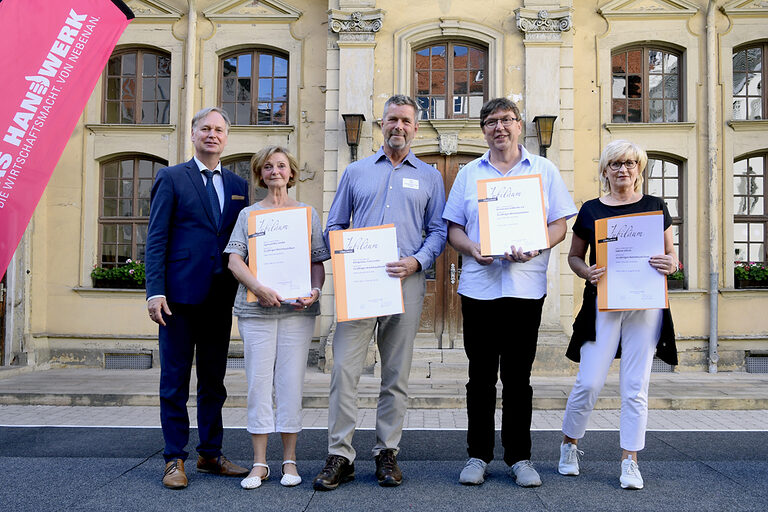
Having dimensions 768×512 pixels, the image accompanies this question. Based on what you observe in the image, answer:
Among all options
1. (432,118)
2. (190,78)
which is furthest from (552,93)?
(190,78)

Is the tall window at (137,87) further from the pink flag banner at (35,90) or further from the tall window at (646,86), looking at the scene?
the tall window at (646,86)

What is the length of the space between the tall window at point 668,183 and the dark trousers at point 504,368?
7567 mm

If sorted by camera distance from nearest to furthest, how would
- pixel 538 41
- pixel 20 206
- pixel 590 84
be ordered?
pixel 20 206
pixel 538 41
pixel 590 84

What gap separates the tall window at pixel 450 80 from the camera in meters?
10.2

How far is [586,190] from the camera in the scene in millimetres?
10273

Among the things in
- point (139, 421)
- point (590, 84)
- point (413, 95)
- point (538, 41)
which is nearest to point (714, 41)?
point (590, 84)

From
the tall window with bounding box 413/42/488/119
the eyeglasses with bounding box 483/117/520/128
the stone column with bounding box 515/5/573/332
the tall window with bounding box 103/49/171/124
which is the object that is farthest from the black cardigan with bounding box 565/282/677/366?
the tall window with bounding box 103/49/171/124

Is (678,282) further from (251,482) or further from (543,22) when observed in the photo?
(251,482)

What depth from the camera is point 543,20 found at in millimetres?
9656

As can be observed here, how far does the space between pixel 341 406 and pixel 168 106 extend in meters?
8.48

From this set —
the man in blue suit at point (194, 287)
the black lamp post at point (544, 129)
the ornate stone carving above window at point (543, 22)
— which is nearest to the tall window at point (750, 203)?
the black lamp post at point (544, 129)

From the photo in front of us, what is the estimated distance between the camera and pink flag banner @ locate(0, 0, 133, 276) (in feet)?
15.3

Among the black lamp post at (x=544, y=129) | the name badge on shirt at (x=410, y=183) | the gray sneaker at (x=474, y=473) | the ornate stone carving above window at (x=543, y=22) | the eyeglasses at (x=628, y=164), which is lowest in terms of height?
the gray sneaker at (x=474, y=473)

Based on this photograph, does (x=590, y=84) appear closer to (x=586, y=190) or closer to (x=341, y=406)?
(x=586, y=190)
